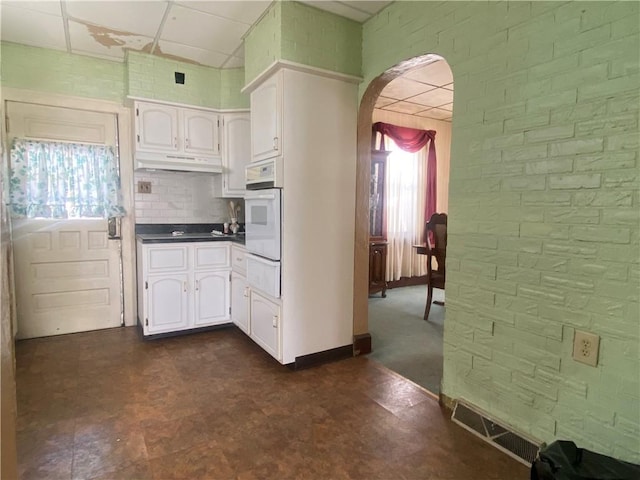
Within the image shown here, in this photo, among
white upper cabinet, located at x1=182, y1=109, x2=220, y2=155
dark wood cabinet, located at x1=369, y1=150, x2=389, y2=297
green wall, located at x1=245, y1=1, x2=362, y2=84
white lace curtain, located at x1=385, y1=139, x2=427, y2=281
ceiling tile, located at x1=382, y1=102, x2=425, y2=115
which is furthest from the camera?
white lace curtain, located at x1=385, y1=139, x2=427, y2=281

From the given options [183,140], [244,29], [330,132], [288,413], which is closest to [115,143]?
[183,140]

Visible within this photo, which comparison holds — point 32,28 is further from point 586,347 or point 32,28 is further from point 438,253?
point 586,347

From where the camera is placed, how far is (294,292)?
282 cm

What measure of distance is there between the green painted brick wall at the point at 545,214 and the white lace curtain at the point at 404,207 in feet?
10.6

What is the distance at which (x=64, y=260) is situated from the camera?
3592mm

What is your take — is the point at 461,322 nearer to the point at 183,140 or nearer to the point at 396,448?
the point at 396,448

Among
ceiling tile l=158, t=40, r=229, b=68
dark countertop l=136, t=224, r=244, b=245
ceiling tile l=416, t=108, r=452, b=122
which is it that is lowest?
dark countertop l=136, t=224, r=244, b=245

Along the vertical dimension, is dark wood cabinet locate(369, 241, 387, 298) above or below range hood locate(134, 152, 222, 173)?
below

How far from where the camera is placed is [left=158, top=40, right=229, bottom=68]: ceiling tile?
3334 mm

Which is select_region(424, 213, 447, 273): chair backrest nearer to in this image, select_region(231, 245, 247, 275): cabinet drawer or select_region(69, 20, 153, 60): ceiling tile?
select_region(231, 245, 247, 275): cabinet drawer

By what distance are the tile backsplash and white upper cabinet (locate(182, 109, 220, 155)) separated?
39 cm

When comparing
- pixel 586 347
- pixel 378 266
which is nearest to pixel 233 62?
pixel 378 266

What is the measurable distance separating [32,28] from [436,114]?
4682 mm

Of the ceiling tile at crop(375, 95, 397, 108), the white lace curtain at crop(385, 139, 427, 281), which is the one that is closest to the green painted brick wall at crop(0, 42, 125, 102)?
the ceiling tile at crop(375, 95, 397, 108)
